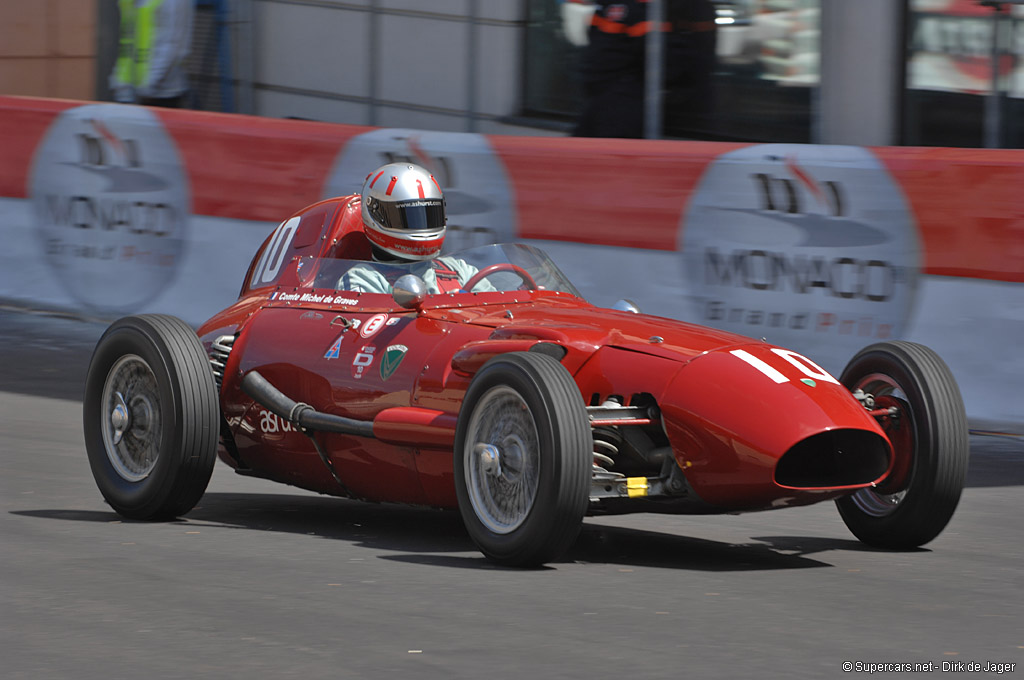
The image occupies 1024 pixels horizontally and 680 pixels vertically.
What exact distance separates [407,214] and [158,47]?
9805mm

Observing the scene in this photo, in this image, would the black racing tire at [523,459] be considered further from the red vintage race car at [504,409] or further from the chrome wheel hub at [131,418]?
the chrome wheel hub at [131,418]

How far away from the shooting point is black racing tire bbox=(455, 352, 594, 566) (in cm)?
572

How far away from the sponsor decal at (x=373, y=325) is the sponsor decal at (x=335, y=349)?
101 millimetres

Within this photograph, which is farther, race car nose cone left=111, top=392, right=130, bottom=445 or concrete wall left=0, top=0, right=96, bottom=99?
concrete wall left=0, top=0, right=96, bottom=99

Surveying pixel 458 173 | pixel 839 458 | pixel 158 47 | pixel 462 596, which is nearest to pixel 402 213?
pixel 839 458

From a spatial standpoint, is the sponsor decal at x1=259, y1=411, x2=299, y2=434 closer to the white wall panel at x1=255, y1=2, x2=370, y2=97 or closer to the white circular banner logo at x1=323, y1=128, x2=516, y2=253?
the white circular banner logo at x1=323, y1=128, x2=516, y2=253

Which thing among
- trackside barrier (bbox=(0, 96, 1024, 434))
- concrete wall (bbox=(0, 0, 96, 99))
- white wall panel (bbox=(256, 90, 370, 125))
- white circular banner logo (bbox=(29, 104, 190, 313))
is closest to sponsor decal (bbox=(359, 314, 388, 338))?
trackside barrier (bbox=(0, 96, 1024, 434))

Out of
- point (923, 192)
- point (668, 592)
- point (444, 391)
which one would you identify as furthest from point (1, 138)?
point (668, 592)

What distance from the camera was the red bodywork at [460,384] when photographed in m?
5.91

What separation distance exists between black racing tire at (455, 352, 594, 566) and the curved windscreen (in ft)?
3.94

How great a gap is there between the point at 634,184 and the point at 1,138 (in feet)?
20.2

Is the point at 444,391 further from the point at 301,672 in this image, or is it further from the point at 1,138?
the point at 1,138

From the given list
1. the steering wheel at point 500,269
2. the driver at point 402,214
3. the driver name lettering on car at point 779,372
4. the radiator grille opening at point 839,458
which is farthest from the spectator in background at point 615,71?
the radiator grille opening at point 839,458

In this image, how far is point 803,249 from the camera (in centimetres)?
1020
